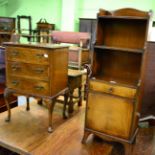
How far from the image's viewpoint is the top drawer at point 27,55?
2.21 metres

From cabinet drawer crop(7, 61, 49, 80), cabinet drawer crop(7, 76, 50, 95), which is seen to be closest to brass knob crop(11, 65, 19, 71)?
cabinet drawer crop(7, 61, 49, 80)

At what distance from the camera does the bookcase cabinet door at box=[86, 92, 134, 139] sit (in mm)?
1915

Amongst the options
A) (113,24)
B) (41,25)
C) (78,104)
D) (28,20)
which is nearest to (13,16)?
(28,20)

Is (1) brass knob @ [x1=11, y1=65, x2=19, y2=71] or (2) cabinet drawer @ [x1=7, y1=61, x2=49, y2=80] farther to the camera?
(1) brass knob @ [x1=11, y1=65, x2=19, y2=71]

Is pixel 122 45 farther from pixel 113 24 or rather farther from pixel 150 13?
pixel 150 13

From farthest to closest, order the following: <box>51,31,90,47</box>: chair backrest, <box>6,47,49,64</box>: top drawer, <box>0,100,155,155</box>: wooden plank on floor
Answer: <box>51,31,90,47</box>: chair backrest → <box>6,47,49,64</box>: top drawer → <box>0,100,155,155</box>: wooden plank on floor

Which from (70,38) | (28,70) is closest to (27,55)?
(28,70)

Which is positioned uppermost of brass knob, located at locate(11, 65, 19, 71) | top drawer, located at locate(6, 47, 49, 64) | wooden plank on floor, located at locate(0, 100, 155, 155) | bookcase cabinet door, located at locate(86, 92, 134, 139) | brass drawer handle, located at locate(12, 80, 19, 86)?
top drawer, located at locate(6, 47, 49, 64)

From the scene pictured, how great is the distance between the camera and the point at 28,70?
7.64 ft

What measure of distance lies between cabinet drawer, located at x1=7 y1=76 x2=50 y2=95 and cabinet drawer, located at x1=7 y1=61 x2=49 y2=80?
6 cm

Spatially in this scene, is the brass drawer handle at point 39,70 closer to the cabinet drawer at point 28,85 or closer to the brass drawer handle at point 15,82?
the cabinet drawer at point 28,85

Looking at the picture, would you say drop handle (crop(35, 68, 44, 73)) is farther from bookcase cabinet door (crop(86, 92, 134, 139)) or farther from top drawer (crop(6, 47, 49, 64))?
bookcase cabinet door (crop(86, 92, 134, 139))

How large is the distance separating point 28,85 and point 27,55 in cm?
36

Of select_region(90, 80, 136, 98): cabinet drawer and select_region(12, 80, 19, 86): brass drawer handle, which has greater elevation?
select_region(90, 80, 136, 98): cabinet drawer
